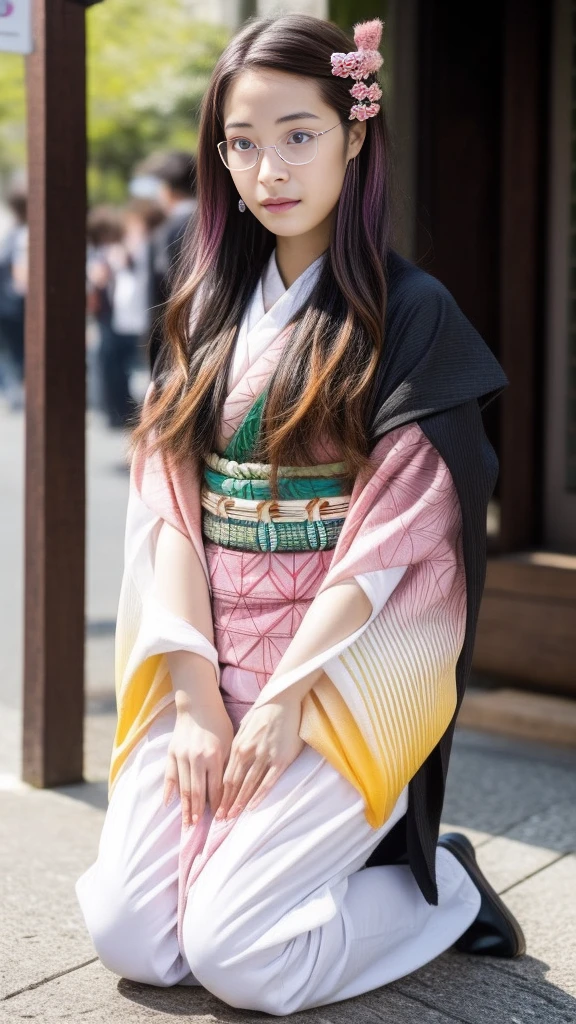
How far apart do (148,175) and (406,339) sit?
23.8ft

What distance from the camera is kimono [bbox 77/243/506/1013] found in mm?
2275

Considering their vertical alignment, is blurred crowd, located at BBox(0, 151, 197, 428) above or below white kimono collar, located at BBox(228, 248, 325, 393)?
above

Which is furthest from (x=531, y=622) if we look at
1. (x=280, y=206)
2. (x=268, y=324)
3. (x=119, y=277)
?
(x=119, y=277)

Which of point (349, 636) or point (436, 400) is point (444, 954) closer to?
point (349, 636)

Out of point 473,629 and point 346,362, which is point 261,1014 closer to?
point 473,629

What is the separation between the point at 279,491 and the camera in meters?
2.40

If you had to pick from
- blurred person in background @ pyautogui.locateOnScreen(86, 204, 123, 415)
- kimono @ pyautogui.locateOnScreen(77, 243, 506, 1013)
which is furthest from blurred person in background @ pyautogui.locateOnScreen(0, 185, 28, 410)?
kimono @ pyautogui.locateOnScreen(77, 243, 506, 1013)

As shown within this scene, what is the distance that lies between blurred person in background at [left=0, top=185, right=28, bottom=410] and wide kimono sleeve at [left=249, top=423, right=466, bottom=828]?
9.21m

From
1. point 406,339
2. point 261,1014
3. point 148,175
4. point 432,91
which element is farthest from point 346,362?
point 148,175

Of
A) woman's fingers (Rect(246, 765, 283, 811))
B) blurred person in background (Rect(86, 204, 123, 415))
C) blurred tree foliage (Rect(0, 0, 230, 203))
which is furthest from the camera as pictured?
blurred tree foliage (Rect(0, 0, 230, 203))

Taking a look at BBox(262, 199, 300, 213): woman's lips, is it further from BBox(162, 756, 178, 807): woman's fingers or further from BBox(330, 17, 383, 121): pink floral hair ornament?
BBox(162, 756, 178, 807): woman's fingers

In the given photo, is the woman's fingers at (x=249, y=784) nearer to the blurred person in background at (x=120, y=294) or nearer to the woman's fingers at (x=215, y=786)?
the woman's fingers at (x=215, y=786)

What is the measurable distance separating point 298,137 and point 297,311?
0.32m

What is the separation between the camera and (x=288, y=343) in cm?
239
